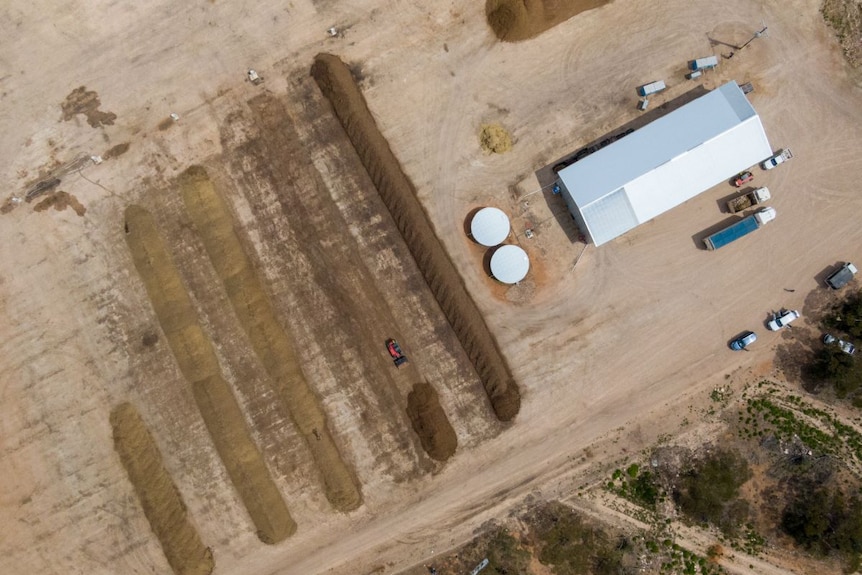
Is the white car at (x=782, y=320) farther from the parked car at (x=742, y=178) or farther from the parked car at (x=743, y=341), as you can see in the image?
the parked car at (x=742, y=178)

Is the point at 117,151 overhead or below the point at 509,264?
overhead

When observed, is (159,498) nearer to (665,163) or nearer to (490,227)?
(490,227)

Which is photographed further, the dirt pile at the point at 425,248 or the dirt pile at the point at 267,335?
the dirt pile at the point at 267,335

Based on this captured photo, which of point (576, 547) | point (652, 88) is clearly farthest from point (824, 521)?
point (652, 88)

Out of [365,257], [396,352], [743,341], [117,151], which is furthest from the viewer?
[117,151]

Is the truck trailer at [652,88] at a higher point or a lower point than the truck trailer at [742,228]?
higher

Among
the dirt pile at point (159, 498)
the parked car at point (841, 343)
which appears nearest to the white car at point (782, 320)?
the parked car at point (841, 343)

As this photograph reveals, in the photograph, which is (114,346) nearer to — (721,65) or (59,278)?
(59,278)

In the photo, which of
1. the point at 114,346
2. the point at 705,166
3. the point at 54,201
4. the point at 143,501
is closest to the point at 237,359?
the point at 114,346
